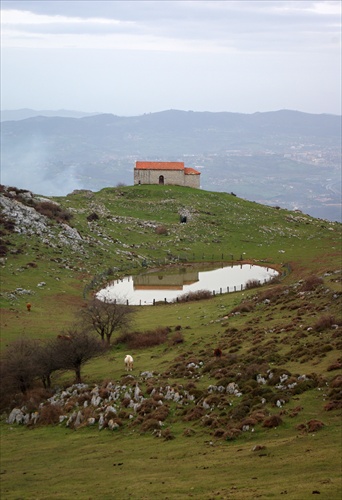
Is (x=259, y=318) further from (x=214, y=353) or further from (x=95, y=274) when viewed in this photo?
(x=95, y=274)

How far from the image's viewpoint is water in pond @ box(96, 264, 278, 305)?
70375 mm

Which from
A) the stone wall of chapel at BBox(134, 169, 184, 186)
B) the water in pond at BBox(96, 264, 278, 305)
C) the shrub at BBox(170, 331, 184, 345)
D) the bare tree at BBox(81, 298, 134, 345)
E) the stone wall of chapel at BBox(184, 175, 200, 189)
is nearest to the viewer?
the shrub at BBox(170, 331, 184, 345)

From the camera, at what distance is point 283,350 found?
130 feet

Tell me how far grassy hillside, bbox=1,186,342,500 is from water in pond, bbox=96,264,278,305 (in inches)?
89.7

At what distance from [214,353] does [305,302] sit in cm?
1156

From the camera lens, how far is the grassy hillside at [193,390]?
2511 cm

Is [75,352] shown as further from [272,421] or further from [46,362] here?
[272,421]

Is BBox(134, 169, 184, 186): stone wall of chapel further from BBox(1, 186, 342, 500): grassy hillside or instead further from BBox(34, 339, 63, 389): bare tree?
BBox(34, 339, 63, 389): bare tree

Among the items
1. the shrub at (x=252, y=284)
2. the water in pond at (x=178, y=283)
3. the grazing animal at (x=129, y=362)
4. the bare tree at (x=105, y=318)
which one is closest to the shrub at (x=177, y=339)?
the bare tree at (x=105, y=318)

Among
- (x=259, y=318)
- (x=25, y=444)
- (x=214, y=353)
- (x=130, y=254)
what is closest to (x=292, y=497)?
(x=25, y=444)

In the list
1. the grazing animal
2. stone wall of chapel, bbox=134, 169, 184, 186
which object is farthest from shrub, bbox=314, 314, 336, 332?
stone wall of chapel, bbox=134, 169, 184, 186

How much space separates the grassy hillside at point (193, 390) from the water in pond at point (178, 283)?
228 centimetres

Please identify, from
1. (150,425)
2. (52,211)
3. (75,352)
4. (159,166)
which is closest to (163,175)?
(159,166)

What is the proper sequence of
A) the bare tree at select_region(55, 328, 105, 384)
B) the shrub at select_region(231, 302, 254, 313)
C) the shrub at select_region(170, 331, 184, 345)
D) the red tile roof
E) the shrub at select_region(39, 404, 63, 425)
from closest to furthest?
the shrub at select_region(39, 404, 63, 425), the bare tree at select_region(55, 328, 105, 384), the shrub at select_region(170, 331, 184, 345), the shrub at select_region(231, 302, 254, 313), the red tile roof
